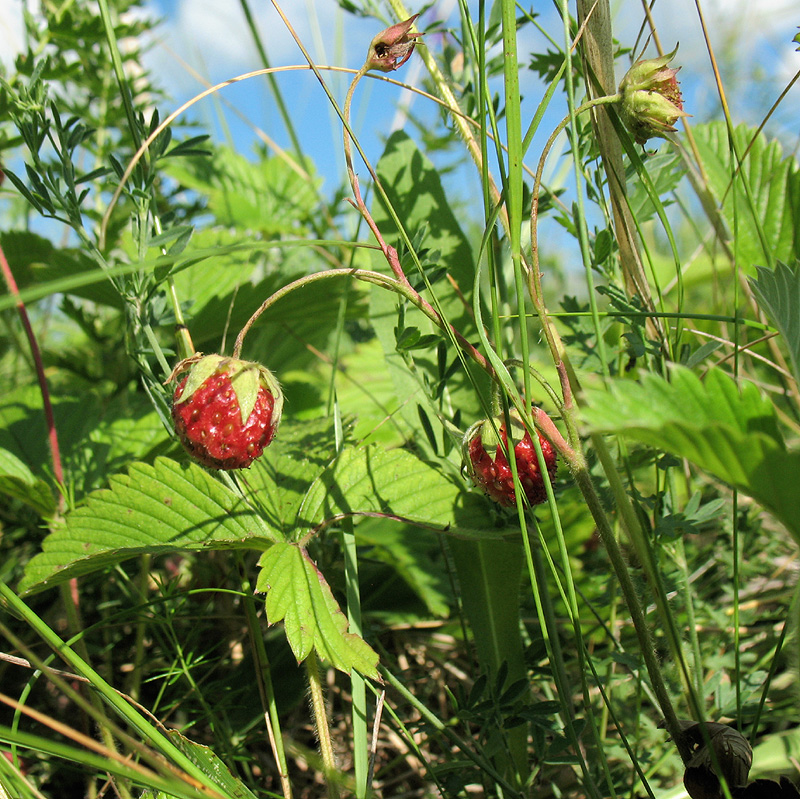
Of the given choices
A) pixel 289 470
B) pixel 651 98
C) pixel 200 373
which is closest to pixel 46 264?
pixel 289 470

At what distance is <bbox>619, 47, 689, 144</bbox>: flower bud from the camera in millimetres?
821

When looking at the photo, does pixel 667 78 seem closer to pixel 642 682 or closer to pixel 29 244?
pixel 642 682

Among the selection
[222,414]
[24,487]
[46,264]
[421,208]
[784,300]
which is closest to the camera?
[784,300]

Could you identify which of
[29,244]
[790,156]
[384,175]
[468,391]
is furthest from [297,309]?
[790,156]

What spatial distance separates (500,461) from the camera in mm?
852

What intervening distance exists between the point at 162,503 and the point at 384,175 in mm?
720

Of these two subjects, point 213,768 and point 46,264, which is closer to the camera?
point 213,768

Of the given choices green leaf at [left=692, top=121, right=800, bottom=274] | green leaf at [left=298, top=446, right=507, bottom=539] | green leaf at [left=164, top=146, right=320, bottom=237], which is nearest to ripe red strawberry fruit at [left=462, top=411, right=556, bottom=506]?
green leaf at [left=298, top=446, right=507, bottom=539]

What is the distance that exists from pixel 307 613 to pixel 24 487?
0.59m

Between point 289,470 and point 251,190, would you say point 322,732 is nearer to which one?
point 289,470

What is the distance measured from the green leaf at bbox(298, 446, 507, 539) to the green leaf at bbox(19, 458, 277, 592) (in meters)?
0.10

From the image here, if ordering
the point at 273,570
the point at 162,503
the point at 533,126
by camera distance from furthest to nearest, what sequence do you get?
the point at 162,503
the point at 273,570
the point at 533,126

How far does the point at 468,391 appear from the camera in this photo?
1.27m

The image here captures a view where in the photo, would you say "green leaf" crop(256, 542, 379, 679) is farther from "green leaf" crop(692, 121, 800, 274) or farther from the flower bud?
"green leaf" crop(692, 121, 800, 274)
